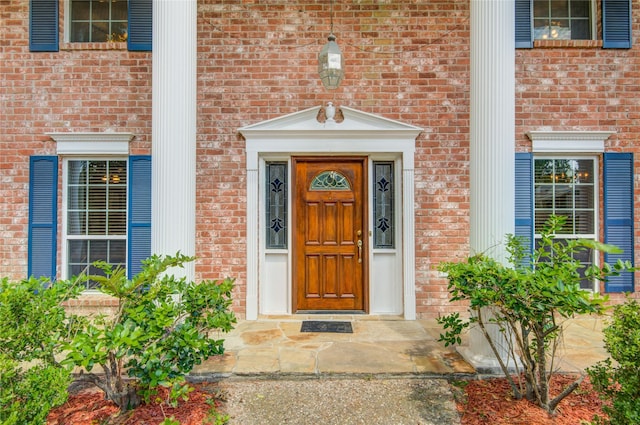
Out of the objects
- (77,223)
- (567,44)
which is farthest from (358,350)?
(567,44)

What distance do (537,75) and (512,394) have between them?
4059mm

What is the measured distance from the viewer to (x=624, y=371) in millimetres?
2082

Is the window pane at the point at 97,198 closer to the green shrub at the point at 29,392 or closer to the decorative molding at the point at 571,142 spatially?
the green shrub at the point at 29,392

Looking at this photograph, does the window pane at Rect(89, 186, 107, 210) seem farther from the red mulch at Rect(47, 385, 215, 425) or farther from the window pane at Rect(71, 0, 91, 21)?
the red mulch at Rect(47, 385, 215, 425)

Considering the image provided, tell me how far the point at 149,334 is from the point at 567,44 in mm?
5839

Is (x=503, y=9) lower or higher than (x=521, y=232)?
higher

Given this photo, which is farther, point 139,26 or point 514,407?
point 139,26

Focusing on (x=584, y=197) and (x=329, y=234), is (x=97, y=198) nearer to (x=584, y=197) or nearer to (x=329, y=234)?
(x=329, y=234)

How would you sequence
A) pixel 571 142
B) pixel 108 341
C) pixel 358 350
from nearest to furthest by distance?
pixel 108 341, pixel 358 350, pixel 571 142

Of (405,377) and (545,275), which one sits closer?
(545,275)

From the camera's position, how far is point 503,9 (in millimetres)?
3225

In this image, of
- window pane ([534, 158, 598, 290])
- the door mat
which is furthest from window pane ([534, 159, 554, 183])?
the door mat

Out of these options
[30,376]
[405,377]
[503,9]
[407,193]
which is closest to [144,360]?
[30,376]

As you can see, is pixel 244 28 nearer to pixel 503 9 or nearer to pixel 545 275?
pixel 503 9
